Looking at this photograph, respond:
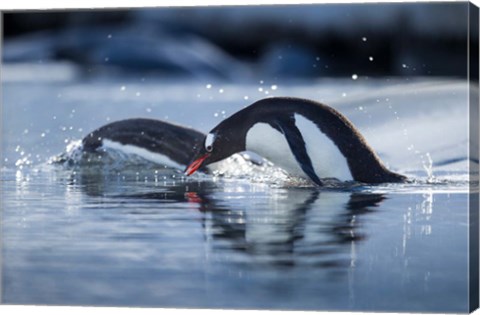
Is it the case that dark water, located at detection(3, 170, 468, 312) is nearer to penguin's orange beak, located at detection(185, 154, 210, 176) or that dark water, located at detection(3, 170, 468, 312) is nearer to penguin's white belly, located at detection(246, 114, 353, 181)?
penguin's white belly, located at detection(246, 114, 353, 181)

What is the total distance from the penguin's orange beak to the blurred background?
1.17 meters

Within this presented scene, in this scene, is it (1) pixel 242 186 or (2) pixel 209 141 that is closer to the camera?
(1) pixel 242 186

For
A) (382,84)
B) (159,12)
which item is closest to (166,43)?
(159,12)

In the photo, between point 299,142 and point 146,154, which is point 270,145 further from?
point 146,154

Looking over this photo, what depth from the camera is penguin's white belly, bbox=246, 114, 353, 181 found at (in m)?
9.79

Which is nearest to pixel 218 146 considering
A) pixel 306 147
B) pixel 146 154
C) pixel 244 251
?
pixel 306 147

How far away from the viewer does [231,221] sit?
28.5 feet

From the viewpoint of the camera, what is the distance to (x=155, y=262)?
8.28 meters

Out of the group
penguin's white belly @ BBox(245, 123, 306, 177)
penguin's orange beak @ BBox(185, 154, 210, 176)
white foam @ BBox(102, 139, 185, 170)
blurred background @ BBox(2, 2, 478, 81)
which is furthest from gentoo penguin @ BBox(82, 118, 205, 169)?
blurred background @ BBox(2, 2, 478, 81)

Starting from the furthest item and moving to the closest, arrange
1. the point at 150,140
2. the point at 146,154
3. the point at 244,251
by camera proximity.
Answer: the point at 146,154 → the point at 150,140 → the point at 244,251

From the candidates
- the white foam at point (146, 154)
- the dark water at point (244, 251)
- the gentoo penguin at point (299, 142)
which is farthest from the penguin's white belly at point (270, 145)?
the dark water at point (244, 251)

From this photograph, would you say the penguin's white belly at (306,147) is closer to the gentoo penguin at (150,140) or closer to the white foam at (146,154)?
the gentoo penguin at (150,140)

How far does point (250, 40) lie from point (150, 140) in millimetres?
2264

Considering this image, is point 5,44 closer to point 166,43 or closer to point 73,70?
point 73,70
